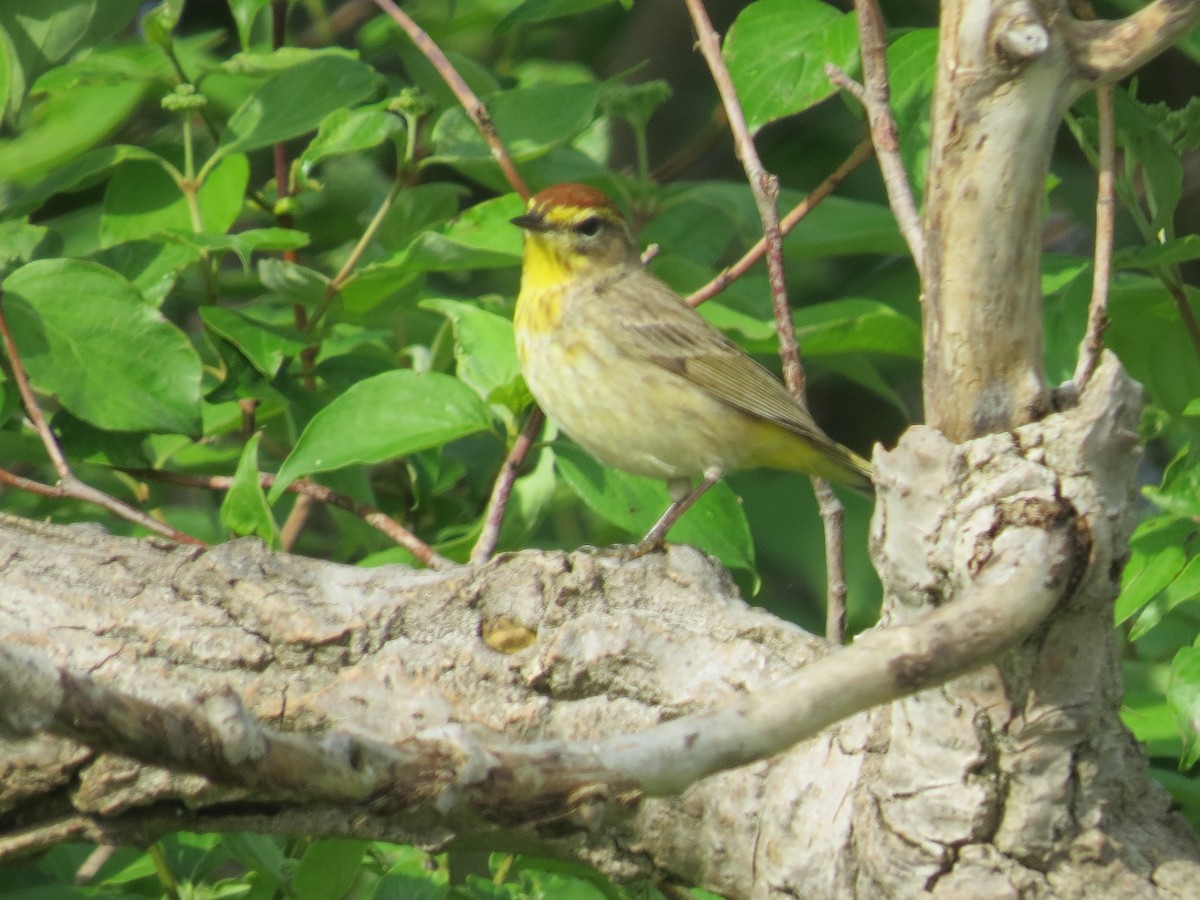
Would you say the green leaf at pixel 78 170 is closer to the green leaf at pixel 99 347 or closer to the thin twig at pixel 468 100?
the green leaf at pixel 99 347

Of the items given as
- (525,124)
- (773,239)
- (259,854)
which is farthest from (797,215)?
(259,854)

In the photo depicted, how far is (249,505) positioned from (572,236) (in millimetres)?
1632

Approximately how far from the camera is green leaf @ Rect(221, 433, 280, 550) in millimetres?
3080

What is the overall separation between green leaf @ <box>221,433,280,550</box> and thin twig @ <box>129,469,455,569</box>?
6.0 inches

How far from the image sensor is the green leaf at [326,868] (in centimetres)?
285

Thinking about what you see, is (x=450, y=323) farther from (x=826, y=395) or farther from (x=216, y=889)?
(x=826, y=395)

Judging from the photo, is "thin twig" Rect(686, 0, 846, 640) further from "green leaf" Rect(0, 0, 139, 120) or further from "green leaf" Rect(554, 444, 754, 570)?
"green leaf" Rect(0, 0, 139, 120)

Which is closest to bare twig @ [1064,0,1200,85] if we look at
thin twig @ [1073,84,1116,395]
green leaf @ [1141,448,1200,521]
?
thin twig @ [1073,84,1116,395]

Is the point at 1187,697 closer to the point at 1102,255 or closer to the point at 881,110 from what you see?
the point at 1102,255

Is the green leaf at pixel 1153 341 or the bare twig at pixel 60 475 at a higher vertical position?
the green leaf at pixel 1153 341

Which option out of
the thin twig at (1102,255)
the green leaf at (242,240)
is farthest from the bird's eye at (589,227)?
the thin twig at (1102,255)

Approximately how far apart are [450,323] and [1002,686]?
1.98 metres

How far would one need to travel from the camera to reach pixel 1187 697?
2.49 metres

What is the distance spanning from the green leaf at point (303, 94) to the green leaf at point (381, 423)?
731mm
